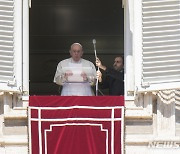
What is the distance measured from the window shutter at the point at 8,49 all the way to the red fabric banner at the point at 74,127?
358mm

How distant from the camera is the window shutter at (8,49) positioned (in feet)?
29.9

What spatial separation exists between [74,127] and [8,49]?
1.12 m

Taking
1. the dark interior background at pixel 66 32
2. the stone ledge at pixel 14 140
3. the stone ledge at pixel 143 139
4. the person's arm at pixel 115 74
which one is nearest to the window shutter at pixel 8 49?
the stone ledge at pixel 14 140

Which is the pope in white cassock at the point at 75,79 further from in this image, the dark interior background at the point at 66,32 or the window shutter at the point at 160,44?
the dark interior background at the point at 66,32

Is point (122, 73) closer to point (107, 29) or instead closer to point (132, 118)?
point (132, 118)

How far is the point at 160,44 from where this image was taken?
9.16m

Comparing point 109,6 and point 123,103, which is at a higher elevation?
point 109,6

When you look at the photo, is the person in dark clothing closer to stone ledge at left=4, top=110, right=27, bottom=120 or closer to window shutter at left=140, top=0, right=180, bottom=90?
window shutter at left=140, top=0, right=180, bottom=90

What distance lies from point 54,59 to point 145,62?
17.9ft

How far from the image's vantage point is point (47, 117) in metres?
9.15

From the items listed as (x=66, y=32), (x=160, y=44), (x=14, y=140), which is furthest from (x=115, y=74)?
(x=66, y=32)

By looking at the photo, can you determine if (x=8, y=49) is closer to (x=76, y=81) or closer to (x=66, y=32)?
(x=76, y=81)

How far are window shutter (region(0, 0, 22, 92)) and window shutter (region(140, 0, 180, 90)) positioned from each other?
1392 mm

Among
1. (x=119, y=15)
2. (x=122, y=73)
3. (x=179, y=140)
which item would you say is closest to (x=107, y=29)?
(x=119, y=15)
